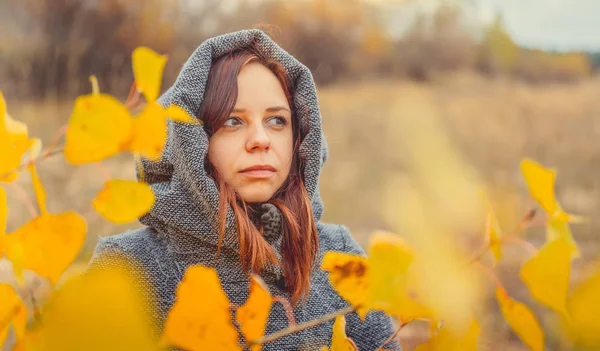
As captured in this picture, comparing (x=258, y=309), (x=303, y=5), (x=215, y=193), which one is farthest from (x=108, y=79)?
(x=258, y=309)

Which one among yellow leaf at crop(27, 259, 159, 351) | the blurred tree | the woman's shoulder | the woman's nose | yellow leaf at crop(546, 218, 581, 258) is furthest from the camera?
the blurred tree

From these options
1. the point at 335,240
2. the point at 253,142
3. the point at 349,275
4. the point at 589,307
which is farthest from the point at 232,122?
the point at 589,307

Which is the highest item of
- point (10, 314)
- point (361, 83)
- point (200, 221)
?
point (361, 83)

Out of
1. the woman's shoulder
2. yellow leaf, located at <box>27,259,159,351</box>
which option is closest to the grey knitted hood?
the woman's shoulder

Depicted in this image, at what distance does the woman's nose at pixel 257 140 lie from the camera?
2.17 ft

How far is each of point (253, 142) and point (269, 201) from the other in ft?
0.32

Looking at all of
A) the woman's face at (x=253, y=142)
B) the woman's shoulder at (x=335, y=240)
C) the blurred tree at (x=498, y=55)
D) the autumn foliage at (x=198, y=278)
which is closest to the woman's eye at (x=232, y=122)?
the woman's face at (x=253, y=142)

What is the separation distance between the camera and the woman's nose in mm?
663

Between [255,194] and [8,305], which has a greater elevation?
[255,194]

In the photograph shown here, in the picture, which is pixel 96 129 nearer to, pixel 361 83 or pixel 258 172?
pixel 258 172

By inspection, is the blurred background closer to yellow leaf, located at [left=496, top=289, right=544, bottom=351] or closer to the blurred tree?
the blurred tree

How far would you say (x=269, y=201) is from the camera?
2.39 feet

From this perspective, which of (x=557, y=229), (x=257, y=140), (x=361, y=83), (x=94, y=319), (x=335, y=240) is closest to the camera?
(x=94, y=319)

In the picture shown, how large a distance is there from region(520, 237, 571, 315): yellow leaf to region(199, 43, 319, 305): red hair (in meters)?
0.51
